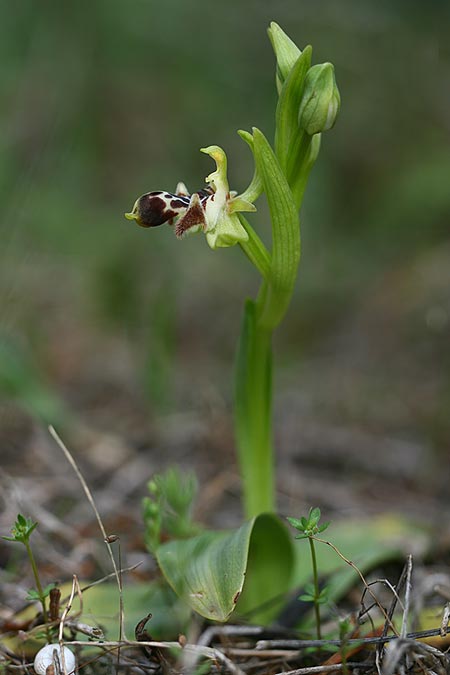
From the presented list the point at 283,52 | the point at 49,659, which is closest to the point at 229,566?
the point at 49,659

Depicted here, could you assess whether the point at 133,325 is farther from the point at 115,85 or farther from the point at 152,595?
the point at 115,85

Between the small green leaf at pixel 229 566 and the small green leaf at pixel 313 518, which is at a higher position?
the small green leaf at pixel 313 518

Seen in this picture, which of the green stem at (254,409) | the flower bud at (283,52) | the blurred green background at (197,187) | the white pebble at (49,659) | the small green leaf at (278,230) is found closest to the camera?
the white pebble at (49,659)

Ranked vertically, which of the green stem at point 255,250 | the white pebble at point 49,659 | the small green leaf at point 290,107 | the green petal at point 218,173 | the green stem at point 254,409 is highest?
the small green leaf at point 290,107

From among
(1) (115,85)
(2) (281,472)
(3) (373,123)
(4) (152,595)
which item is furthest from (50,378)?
(1) (115,85)

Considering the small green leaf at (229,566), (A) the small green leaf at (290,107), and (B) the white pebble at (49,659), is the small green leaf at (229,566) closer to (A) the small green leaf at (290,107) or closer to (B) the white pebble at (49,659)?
(B) the white pebble at (49,659)

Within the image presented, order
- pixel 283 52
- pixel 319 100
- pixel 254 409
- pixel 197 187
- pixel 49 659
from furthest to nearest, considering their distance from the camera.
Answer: pixel 197 187, pixel 254 409, pixel 283 52, pixel 319 100, pixel 49 659

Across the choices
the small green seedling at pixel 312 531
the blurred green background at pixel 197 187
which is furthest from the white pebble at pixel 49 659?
the blurred green background at pixel 197 187

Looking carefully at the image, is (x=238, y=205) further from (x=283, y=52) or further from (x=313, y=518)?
(x=313, y=518)

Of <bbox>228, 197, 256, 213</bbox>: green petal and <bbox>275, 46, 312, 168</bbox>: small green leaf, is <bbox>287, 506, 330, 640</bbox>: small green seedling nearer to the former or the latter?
<bbox>228, 197, 256, 213</bbox>: green petal
